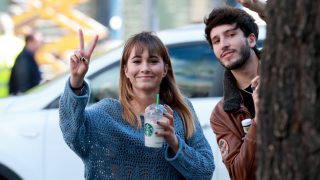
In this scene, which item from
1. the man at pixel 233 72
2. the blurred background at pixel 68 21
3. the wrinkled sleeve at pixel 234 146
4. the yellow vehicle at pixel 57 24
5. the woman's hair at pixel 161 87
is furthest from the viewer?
the yellow vehicle at pixel 57 24

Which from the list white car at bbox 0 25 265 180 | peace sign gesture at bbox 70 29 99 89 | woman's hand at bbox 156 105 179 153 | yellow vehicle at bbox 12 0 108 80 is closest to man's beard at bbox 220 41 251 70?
woman's hand at bbox 156 105 179 153

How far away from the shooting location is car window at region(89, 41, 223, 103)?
6.75 m

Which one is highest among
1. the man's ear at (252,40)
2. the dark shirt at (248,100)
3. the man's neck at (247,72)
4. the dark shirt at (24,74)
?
the man's ear at (252,40)

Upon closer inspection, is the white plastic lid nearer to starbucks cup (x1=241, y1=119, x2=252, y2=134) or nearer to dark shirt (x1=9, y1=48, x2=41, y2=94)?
starbucks cup (x1=241, y1=119, x2=252, y2=134)

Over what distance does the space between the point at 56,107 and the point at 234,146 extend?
3129 mm

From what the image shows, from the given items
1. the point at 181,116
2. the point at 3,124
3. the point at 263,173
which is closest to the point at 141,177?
the point at 181,116

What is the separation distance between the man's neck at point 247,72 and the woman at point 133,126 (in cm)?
25

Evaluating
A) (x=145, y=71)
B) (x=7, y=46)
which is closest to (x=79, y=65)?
(x=145, y=71)

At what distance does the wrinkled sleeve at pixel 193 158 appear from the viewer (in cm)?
376

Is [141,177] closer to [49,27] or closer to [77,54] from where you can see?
[77,54]

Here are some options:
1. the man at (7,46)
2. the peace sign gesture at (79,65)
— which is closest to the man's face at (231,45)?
the peace sign gesture at (79,65)

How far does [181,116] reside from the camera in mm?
3965

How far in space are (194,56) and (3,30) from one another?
12035 mm

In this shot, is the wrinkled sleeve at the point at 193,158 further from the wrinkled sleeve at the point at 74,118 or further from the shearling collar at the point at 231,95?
the wrinkled sleeve at the point at 74,118
